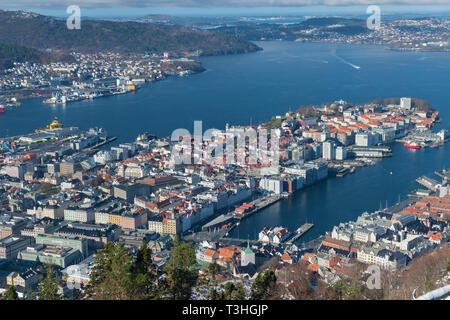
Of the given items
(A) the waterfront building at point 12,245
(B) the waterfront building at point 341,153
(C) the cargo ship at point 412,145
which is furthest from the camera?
(C) the cargo ship at point 412,145

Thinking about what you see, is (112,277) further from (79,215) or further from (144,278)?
(79,215)

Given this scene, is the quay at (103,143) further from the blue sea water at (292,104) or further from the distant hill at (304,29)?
the distant hill at (304,29)

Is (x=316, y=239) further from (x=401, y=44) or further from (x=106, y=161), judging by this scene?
(x=401, y=44)

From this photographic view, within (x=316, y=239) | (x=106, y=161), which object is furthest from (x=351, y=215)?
(x=106, y=161)

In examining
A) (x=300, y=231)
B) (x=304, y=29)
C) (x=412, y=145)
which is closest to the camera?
(x=300, y=231)

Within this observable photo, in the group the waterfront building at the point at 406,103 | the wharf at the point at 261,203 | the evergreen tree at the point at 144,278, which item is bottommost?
the wharf at the point at 261,203

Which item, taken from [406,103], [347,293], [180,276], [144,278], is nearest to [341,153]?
[406,103]

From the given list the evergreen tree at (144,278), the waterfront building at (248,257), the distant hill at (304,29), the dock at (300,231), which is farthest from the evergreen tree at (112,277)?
the distant hill at (304,29)

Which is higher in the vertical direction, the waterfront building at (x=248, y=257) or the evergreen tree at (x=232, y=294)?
the evergreen tree at (x=232, y=294)
